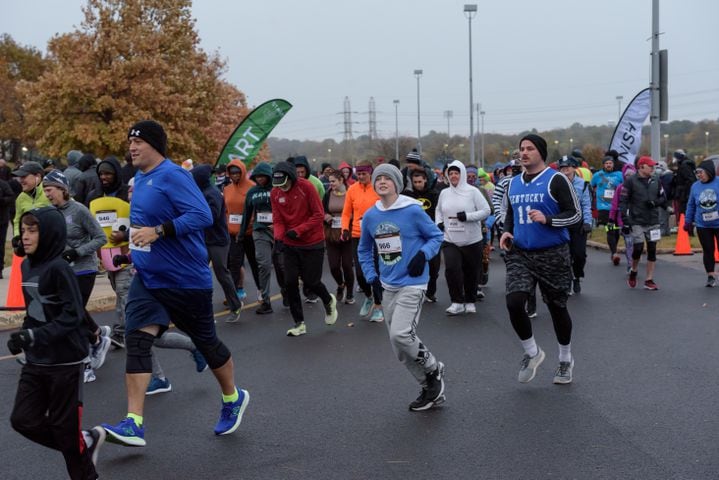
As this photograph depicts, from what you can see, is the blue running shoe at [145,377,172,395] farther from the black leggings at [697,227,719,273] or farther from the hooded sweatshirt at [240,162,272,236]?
the black leggings at [697,227,719,273]

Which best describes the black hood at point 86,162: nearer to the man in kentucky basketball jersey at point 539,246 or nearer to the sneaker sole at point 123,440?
the man in kentucky basketball jersey at point 539,246

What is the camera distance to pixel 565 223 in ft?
21.2

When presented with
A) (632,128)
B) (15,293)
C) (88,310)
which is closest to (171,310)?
(88,310)

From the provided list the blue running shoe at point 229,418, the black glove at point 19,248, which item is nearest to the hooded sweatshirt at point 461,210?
the blue running shoe at point 229,418

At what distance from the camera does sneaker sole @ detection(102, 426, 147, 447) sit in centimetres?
482

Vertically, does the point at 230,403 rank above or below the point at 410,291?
below

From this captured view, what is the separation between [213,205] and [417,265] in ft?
14.0

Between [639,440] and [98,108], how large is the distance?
3341 cm

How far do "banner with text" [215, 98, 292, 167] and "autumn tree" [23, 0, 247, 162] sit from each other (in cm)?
1724

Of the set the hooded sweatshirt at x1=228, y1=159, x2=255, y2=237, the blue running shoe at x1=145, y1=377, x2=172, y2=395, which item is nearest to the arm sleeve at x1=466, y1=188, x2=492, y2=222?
the hooded sweatshirt at x1=228, y1=159, x2=255, y2=237

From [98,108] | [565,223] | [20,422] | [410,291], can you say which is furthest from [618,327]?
[98,108]

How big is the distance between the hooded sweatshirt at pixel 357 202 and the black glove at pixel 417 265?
15.1 feet

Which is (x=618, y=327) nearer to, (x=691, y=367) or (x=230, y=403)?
(x=691, y=367)

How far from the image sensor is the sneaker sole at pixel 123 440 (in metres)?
4.82
